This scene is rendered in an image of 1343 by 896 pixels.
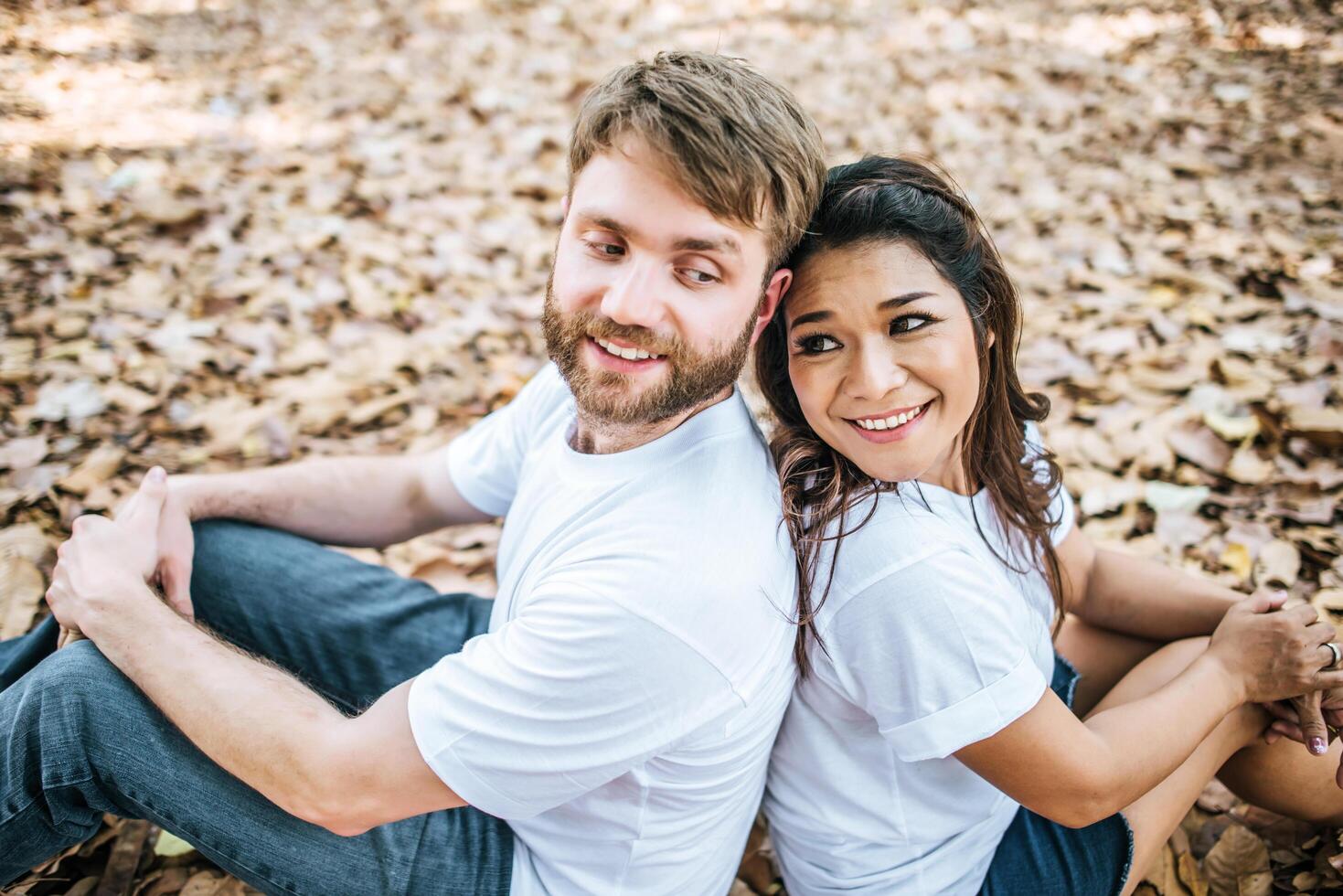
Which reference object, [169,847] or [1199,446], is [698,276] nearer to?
[169,847]

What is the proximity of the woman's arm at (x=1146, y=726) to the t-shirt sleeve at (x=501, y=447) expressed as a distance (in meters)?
1.28

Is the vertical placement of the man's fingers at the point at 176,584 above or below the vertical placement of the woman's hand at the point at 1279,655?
below

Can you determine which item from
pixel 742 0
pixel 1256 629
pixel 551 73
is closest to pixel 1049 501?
pixel 1256 629

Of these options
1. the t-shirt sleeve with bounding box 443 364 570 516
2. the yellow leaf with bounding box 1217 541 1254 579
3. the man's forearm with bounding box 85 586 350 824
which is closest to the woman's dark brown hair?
the t-shirt sleeve with bounding box 443 364 570 516

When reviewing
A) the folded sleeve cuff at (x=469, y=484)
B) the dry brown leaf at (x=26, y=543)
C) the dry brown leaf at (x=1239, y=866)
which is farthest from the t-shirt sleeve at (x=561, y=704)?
the dry brown leaf at (x=26, y=543)

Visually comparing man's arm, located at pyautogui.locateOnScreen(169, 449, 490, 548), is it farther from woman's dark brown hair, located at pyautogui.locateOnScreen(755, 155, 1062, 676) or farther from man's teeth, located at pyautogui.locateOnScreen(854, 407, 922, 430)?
man's teeth, located at pyautogui.locateOnScreen(854, 407, 922, 430)

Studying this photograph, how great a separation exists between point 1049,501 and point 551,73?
16.7ft

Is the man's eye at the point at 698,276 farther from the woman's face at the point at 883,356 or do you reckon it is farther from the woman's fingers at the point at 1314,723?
the woman's fingers at the point at 1314,723

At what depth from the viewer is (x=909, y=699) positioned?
61.7 inches

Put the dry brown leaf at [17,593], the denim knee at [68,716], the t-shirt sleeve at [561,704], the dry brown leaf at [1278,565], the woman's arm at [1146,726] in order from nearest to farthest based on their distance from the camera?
the t-shirt sleeve at [561,704] → the woman's arm at [1146,726] → the denim knee at [68,716] → the dry brown leaf at [17,593] → the dry brown leaf at [1278,565]

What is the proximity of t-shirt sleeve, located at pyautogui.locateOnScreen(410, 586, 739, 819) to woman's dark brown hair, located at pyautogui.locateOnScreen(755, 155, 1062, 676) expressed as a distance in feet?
1.01

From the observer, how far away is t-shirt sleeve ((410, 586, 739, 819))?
1.51m

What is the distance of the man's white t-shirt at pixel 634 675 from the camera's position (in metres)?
1.52

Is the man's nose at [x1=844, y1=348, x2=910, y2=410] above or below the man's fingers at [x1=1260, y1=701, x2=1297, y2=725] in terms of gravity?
above
